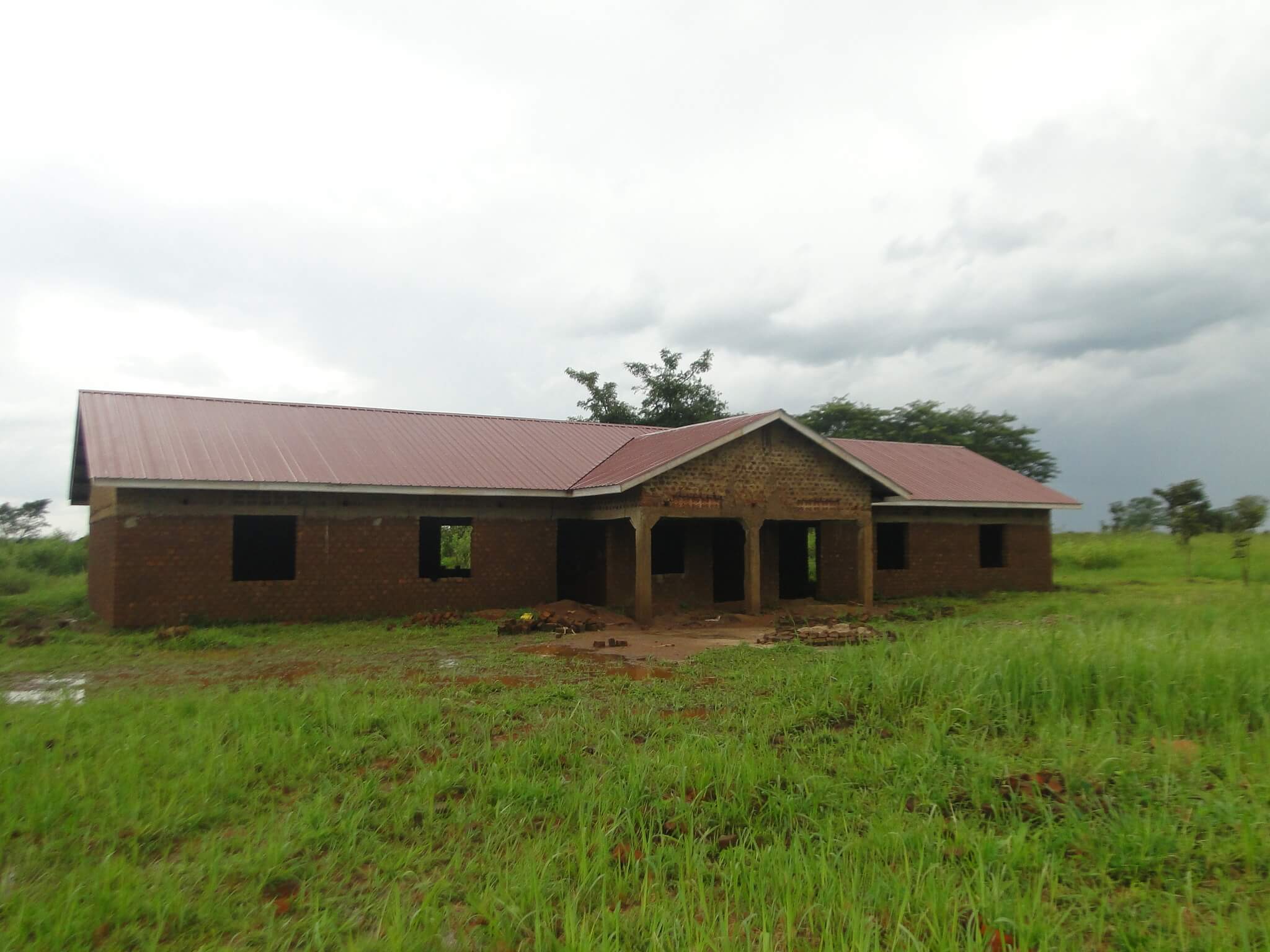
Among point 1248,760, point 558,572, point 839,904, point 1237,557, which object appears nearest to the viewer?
point 839,904

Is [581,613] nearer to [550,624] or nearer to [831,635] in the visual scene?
[550,624]

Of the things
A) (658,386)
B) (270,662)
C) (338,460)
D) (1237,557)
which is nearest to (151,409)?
(338,460)

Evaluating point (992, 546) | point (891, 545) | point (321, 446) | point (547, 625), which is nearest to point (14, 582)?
point (321, 446)

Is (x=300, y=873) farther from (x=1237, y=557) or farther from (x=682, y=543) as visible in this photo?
(x=1237, y=557)

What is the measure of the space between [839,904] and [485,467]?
14234mm

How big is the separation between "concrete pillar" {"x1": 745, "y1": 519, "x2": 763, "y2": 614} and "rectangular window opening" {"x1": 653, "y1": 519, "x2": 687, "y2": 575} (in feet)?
7.28

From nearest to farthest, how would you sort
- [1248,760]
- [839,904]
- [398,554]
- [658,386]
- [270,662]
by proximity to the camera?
[839,904] < [1248,760] < [270,662] < [398,554] < [658,386]

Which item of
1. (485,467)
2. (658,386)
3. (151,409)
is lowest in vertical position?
(485,467)

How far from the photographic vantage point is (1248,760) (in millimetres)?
5398

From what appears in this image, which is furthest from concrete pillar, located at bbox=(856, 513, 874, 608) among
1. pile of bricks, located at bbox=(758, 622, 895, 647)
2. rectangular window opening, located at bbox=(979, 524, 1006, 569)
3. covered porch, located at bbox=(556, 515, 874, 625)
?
rectangular window opening, located at bbox=(979, 524, 1006, 569)

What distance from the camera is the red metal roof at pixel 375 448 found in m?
15.1

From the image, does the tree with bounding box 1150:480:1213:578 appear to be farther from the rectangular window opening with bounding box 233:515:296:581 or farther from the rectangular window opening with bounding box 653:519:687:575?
the rectangular window opening with bounding box 233:515:296:581

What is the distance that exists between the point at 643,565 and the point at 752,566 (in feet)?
7.71

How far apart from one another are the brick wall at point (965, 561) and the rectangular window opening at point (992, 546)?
125mm
